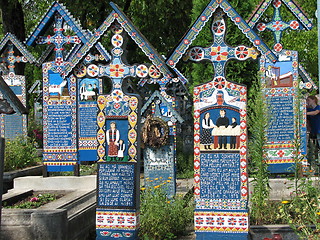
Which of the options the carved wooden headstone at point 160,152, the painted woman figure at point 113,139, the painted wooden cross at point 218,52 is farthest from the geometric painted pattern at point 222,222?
the carved wooden headstone at point 160,152

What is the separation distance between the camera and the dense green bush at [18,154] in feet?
40.3

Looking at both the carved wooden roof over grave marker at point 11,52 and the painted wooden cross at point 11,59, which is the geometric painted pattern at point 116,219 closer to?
the carved wooden roof over grave marker at point 11,52

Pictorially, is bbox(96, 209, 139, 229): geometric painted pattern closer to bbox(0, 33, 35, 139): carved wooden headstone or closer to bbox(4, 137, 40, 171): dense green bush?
bbox(4, 137, 40, 171): dense green bush

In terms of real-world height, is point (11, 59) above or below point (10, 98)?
above

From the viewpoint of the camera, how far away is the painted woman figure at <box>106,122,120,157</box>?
7160mm

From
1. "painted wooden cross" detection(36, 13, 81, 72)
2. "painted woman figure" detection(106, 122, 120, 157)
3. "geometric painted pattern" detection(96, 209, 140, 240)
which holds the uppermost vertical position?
"painted wooden cross" detection(36, 13, 81, 72)

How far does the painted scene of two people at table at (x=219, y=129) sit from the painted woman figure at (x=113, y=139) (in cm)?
114

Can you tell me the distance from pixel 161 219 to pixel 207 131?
1397mm

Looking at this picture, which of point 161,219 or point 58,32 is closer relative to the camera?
point 161,219

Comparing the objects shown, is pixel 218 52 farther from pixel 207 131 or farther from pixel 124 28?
pixel 124 28

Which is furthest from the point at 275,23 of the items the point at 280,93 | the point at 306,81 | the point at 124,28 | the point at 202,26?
the point at 124,28

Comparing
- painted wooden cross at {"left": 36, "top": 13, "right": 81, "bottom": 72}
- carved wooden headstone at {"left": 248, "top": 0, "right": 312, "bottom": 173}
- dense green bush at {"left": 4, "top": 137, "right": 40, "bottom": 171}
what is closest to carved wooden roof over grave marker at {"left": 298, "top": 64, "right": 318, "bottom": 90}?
carved wooden headstone at {"left": 248, "top": 0, "right": 312, "bottom": 173}

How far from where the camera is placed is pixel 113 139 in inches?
283

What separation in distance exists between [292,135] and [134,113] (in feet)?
14.4
